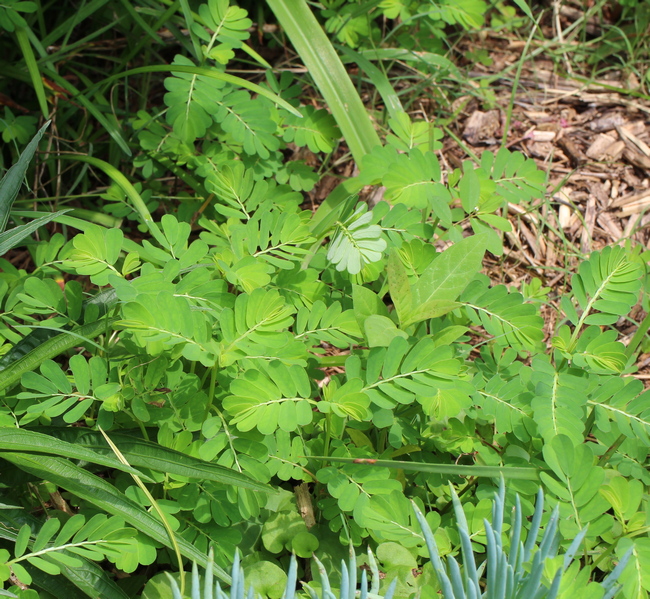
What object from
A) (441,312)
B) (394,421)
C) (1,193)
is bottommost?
(394,421)

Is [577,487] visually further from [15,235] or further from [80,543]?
[15,235]

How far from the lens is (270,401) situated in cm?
136

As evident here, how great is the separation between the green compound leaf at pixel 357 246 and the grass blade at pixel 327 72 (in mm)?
560

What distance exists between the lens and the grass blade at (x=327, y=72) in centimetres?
208

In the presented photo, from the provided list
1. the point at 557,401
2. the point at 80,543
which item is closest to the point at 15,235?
the point at 80,543

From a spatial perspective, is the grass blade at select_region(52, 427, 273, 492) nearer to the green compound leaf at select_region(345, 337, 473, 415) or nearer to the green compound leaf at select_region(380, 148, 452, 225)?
the green compound leaf at select_region(345, 337, 473, 415)

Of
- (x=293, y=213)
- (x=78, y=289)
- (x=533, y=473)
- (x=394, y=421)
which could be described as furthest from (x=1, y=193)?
(x=533, y=473)

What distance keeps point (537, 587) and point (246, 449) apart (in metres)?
0.66

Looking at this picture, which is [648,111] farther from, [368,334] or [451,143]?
[368,334]

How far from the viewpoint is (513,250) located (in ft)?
8.13

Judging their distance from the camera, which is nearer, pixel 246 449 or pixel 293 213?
pixel 246 449

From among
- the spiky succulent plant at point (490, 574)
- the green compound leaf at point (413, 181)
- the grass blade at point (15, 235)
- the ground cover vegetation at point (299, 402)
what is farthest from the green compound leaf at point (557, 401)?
the grass blade at point (15, 235)

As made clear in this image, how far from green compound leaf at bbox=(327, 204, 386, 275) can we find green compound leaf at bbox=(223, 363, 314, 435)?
32 centimetres

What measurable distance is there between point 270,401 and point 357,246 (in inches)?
17.7
